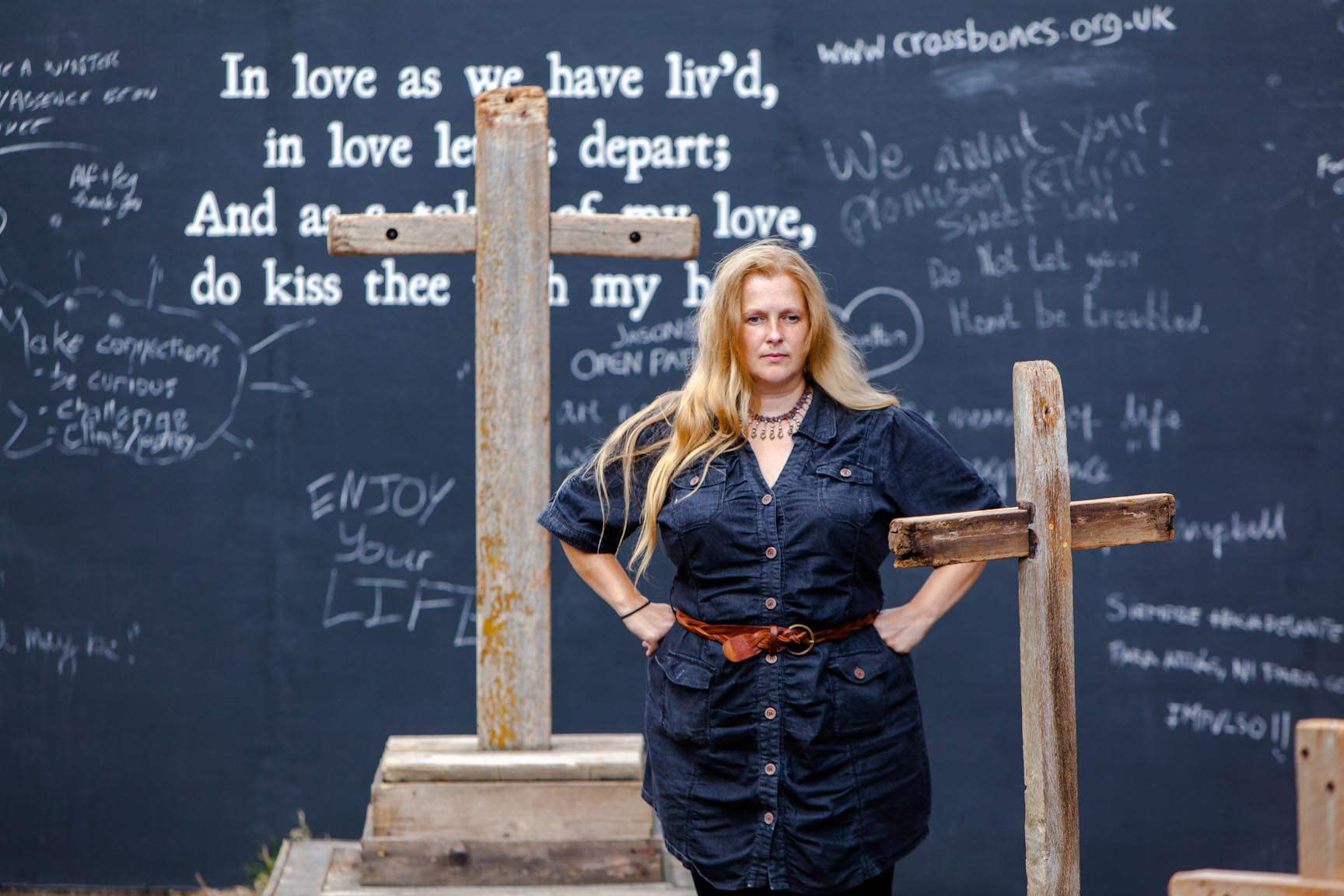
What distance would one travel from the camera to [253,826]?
501 cm

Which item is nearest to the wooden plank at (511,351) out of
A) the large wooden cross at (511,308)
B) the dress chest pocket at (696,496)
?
A: the large wooden cross at (511,308)

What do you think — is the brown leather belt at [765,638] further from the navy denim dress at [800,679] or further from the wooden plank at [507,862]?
the wooden plank at [507,862]

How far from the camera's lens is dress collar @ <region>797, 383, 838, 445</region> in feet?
9.25

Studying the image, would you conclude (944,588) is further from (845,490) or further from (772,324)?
(772,324)

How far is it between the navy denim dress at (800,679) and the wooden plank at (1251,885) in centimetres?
70

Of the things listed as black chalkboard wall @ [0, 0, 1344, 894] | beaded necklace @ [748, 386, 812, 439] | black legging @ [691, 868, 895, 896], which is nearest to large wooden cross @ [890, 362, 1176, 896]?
black legging @ [691, 868, 895, 896]

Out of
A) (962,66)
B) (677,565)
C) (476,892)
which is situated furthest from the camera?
(962,66)

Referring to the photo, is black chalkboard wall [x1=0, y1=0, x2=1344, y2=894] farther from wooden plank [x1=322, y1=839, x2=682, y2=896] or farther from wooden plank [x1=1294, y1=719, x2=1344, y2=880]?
wooden plank [x1=1294, y1=719, x2=1344, y2=880]

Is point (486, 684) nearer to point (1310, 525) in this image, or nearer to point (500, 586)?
point (500, 586)

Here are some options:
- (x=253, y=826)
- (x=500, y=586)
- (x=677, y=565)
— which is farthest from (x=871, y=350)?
(x=253, y=826)

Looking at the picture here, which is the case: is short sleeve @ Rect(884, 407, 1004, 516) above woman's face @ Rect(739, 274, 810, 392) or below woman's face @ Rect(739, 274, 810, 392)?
below

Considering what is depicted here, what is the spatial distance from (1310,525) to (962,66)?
1.86 metres

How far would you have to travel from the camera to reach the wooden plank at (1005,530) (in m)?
2.50

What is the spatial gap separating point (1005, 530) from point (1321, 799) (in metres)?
0.70
